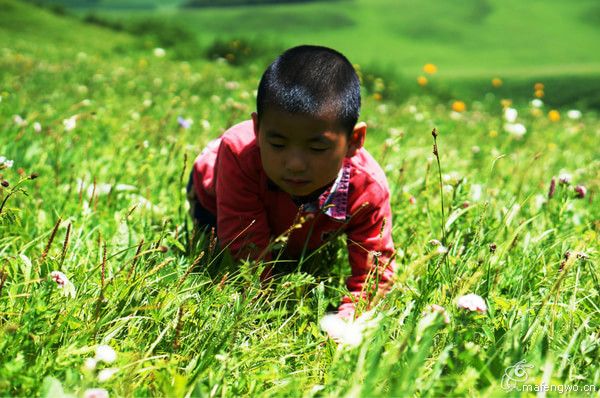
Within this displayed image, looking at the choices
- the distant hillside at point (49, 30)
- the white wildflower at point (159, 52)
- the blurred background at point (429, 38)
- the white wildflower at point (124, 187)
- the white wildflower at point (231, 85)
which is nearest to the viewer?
the white wildflower at point (124, 187)

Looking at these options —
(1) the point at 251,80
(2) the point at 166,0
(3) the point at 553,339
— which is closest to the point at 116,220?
(3) the point at 553,339

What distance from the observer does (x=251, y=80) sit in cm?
864

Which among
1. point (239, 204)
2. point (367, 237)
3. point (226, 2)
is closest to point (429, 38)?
point (226, 2)

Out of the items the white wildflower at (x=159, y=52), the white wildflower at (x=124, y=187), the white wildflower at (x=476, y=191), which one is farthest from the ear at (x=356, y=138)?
the white wildflower at (x=159, y=52)

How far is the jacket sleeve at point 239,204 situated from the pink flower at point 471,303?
0.99 metres

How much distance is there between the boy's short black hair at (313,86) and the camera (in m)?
2.10

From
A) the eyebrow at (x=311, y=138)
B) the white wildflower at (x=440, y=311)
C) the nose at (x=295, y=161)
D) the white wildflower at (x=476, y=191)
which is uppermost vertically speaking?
the eyebrow at (x=311, y=138)

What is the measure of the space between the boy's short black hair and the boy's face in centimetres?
3

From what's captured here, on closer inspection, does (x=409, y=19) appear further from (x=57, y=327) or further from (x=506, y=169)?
(x=57, y=327)

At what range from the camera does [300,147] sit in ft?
7.06

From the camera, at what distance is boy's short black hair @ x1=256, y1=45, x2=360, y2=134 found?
6.90 ft

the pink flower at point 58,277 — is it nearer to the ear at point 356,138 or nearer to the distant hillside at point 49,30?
the ear at point 356,138

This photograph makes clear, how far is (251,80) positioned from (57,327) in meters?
7.22

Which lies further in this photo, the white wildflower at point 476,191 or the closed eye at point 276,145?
the white wildflower at point 476,191
